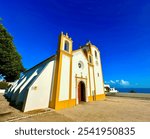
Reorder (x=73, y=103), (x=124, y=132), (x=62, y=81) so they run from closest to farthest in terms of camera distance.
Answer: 1. (x=124, y=132)
2. (x=62, y=81)
3. (x=73, y=103)

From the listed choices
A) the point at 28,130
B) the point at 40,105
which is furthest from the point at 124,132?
the point at 40,105

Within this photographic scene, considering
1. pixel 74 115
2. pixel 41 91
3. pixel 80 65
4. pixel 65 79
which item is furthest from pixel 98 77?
pixel 41 91

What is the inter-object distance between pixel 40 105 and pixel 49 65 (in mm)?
4324

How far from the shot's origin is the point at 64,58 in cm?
1199

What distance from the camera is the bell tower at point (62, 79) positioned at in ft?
33.3

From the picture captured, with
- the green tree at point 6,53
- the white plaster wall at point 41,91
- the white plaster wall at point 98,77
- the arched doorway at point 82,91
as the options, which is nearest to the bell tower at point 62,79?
the white plaster wall at point 41,91

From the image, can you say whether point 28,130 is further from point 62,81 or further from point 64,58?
point 64,58

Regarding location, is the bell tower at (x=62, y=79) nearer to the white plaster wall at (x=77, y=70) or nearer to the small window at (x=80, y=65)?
the white plaster wall at (x=77, y=70)

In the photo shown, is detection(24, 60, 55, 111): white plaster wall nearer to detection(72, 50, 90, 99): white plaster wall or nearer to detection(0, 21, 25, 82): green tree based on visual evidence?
detection(72, 50, 90, 99): white plaster wall

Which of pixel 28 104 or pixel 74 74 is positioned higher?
pixel 74 74

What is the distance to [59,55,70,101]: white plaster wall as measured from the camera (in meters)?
10.8

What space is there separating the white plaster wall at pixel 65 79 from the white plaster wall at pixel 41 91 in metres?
1.26

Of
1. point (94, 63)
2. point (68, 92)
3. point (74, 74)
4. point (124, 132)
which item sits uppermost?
point (94, 63)

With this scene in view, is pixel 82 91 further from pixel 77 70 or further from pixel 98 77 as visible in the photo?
pixel 98 77
